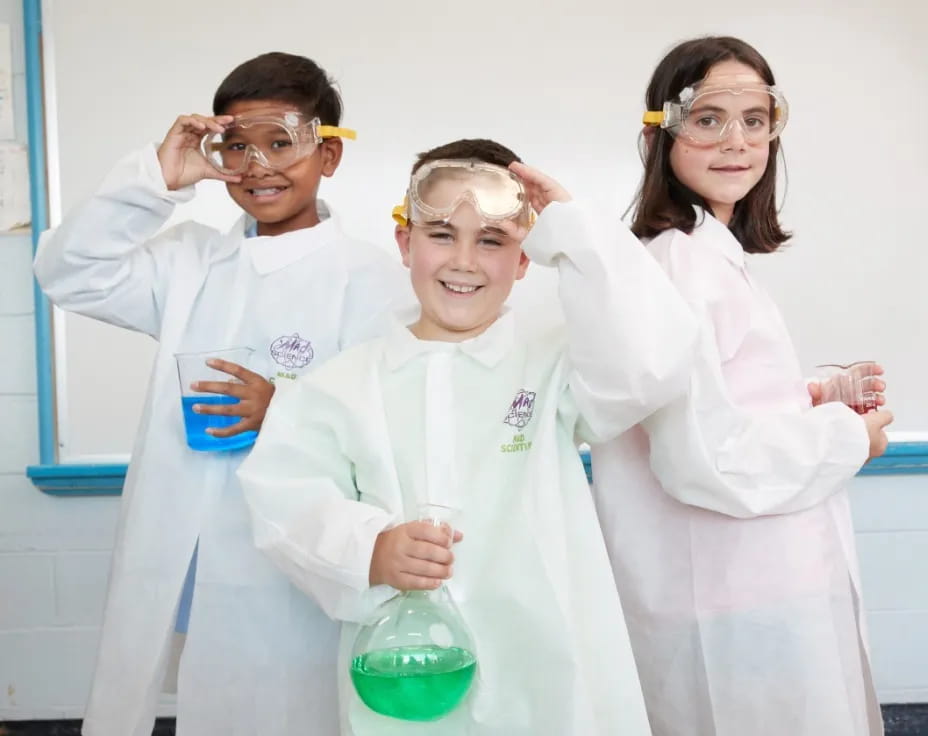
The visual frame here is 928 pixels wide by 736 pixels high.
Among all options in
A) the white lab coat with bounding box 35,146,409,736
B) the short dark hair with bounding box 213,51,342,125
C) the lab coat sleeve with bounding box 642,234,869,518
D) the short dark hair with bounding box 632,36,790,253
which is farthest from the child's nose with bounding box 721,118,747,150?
the short dark hair with bounding box 213,51,342,125

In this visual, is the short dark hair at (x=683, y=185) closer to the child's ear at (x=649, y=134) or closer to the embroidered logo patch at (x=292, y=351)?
the child's ear at (x=649, y=134)

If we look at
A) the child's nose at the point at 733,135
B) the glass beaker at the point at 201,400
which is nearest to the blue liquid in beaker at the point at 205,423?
the glass beaker at the point at 201,400

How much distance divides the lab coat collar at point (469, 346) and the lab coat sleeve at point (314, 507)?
13 centimetres

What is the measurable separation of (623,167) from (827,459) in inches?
58.3

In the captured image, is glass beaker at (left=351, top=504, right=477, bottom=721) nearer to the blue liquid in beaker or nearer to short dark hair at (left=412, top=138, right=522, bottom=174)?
the blue liquid in beaker

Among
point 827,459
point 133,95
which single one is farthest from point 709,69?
point 133,95

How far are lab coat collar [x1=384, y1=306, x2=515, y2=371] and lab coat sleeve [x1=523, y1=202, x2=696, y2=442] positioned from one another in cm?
15

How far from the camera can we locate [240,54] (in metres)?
2.79

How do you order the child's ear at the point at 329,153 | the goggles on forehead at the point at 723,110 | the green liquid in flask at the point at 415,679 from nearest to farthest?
the green liquid in flask at the point at 415,679 < the goggles on forehead at the point at 723,110 < the child's ear at the point at 329,153

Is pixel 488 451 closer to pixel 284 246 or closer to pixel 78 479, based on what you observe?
pixel 284 246

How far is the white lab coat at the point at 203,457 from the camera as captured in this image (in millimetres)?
1733

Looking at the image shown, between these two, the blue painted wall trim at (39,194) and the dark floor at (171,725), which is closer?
the blue painted wall trim at (39,194)

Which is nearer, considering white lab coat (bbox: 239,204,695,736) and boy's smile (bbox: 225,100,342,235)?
white lab coat (bbox: 239,204,695,736)

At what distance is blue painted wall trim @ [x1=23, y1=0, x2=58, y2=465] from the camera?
2717 millimetres
